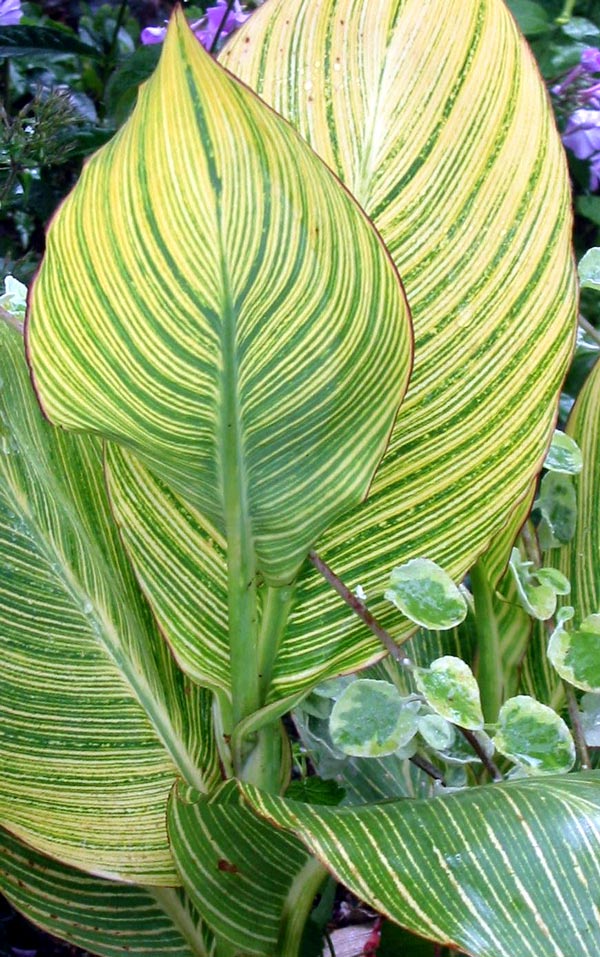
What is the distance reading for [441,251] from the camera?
22.7 inches

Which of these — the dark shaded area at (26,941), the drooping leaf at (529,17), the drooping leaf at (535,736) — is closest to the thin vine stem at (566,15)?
the drooping leaf at (529,17)

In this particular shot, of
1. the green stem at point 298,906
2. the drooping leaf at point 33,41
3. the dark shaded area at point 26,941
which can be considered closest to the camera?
the green stem at point 298,906

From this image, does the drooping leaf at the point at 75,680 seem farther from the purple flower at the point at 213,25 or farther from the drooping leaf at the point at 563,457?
the purple flower at the point at 213,25

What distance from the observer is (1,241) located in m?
1.30

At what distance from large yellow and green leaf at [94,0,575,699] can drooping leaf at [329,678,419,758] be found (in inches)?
2.0

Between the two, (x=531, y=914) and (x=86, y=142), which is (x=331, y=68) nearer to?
(x=531, y=914)

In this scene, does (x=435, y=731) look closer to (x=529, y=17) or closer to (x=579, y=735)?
(x=579, y=735)

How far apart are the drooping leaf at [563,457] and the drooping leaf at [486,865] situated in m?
0.21

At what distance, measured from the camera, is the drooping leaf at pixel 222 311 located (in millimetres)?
377

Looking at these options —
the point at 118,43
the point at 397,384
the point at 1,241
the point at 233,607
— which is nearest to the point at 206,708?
the point at 233,607

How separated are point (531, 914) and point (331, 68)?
1.55ft

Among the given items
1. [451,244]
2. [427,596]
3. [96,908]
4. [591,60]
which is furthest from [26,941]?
[591,60]

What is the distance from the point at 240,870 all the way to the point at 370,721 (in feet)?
0.48

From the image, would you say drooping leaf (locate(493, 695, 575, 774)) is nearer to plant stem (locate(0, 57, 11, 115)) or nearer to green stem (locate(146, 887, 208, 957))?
green stem (locate(146, 887, 208, 957))
